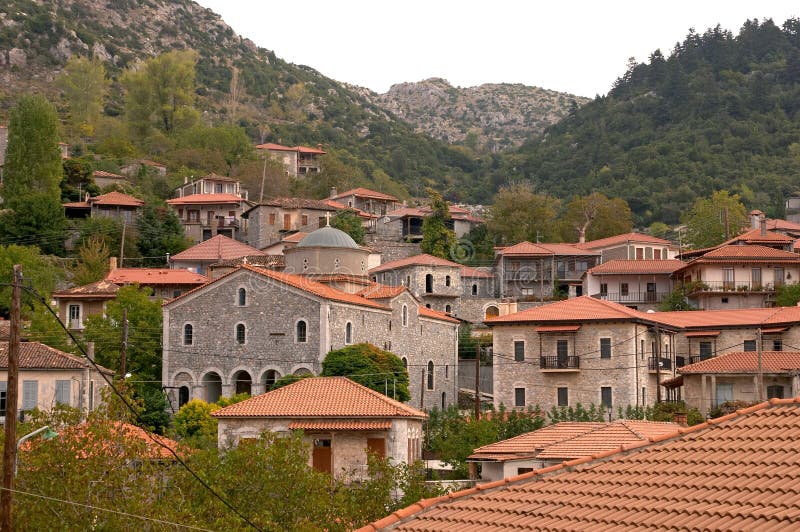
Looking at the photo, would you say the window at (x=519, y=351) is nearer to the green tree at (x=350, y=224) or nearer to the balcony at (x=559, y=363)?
the balcony at (x=559, y=363)

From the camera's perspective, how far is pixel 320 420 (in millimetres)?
41000

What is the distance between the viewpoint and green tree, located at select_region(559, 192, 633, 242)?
323 ft

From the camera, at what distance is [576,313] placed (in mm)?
59250

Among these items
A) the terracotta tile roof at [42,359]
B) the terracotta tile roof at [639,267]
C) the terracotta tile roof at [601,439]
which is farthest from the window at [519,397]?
the terracotta tile roof at [601,439]

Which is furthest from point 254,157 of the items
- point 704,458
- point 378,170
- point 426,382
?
point 704,458

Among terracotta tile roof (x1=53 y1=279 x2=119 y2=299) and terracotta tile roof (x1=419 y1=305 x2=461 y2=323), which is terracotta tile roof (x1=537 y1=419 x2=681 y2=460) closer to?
terracotta tile roof (x1=419 y1=305 x2=461 y2=323)

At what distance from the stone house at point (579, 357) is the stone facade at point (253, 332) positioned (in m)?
6.42

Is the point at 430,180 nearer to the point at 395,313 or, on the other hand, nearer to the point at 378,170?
the point at 378,170

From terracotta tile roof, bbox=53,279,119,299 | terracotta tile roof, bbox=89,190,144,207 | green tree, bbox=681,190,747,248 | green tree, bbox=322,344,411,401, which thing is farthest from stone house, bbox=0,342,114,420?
green tree, bbox=681,190,747,248

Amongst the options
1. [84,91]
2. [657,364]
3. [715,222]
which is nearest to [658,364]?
[657,364]

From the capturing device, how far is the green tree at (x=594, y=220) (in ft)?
323

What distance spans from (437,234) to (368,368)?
34972 mm

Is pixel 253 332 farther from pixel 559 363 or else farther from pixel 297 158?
pixel 297 158

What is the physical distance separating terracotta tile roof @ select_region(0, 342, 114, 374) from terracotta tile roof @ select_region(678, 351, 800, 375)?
26472 mm
